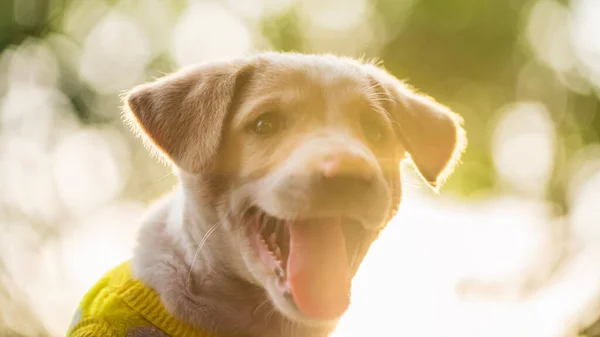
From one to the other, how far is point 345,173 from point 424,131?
0.87 metres

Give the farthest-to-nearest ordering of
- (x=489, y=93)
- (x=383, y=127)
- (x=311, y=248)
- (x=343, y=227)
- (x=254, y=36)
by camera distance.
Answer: (x=489, y=93) → (x=254, y=36) → (x=383, y=127) → (x=343, y=227) → (x=311, y=248)

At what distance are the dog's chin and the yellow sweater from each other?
1.13 feet

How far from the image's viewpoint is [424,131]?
119 inches

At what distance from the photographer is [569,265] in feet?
16.8

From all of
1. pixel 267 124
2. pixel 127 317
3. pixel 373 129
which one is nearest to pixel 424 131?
pixel 373 129

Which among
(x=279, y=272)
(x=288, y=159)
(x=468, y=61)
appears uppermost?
(x=288, y=159)

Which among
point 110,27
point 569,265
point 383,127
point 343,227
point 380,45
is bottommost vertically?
point 569,265

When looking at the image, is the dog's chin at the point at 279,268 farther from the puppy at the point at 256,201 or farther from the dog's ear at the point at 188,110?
the dog's ear at the point at 188,110

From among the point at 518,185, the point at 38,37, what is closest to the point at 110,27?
the point at 38,37

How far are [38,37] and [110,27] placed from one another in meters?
0.66

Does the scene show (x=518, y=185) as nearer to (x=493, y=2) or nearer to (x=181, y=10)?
(x=493, y=2)

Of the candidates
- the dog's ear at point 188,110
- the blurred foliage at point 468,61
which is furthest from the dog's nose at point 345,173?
the blurred foliage at point 468,61

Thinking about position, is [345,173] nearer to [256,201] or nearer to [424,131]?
[256,201]

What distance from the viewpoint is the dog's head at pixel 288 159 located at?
2.39 metres
